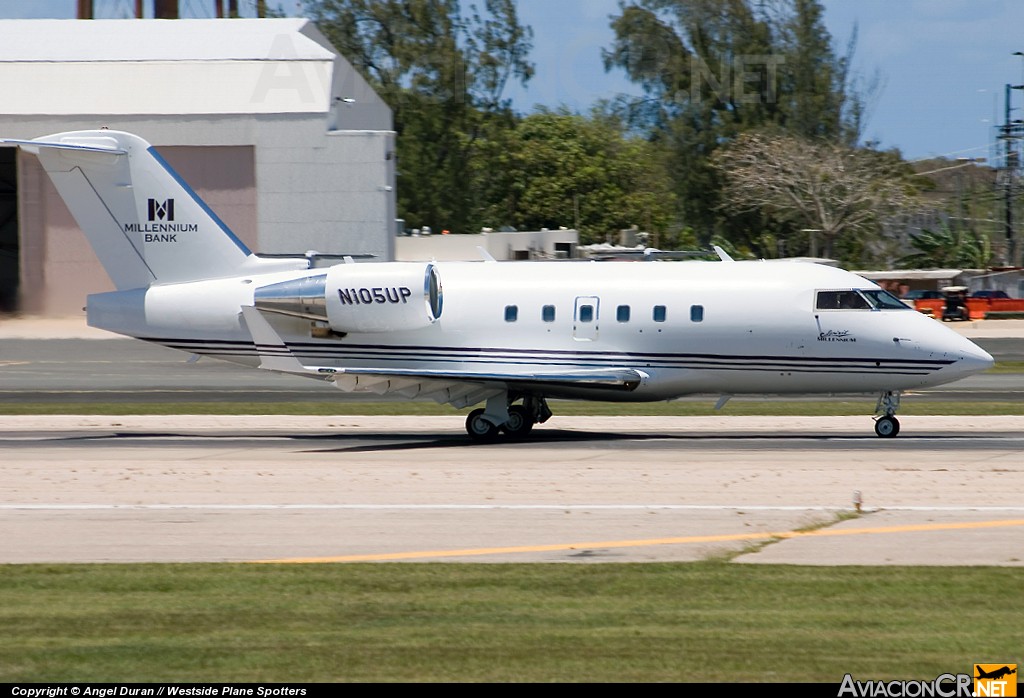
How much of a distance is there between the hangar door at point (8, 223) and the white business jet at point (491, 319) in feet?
122

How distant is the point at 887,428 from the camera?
24.2m

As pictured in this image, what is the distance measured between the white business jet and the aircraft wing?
38 mm

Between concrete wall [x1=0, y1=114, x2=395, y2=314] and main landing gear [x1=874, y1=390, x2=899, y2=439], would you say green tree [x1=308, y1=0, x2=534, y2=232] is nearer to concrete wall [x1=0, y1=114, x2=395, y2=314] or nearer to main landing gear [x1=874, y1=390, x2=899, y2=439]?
concrete wall [x1=0, y1=114, x2=395, y2=314]

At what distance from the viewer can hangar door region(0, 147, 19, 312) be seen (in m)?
60.7

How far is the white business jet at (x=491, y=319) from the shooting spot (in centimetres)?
2367

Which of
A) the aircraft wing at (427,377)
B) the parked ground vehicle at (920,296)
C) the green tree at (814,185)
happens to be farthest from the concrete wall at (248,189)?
the green tree at (814,185)

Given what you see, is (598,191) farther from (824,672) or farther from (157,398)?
(824,672)

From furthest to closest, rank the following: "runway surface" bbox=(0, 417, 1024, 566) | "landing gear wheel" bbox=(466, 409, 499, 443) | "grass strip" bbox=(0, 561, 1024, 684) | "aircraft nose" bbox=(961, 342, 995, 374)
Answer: "landing gear wheel" bbox=(466, 409, 499, 443) < "aircraft nose" bbox=(961, 342, 995, 374) < "runway surface" bbox=(0, 417, 1024, 566) < "grass strip" bbox=(0, 561, 1024, 684)

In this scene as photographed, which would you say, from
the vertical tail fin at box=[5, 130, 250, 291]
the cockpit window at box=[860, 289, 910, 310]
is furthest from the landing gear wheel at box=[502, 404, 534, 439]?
the cockpit window at box=[860, 289, 910, 310]

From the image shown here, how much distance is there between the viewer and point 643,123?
9738cm

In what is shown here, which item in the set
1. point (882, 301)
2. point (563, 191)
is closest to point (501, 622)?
point (882, 301)

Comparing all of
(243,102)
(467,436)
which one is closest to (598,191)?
(243,102)

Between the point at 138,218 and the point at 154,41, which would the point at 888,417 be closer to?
the point at 138,218

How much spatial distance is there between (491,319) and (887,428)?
7588mm
